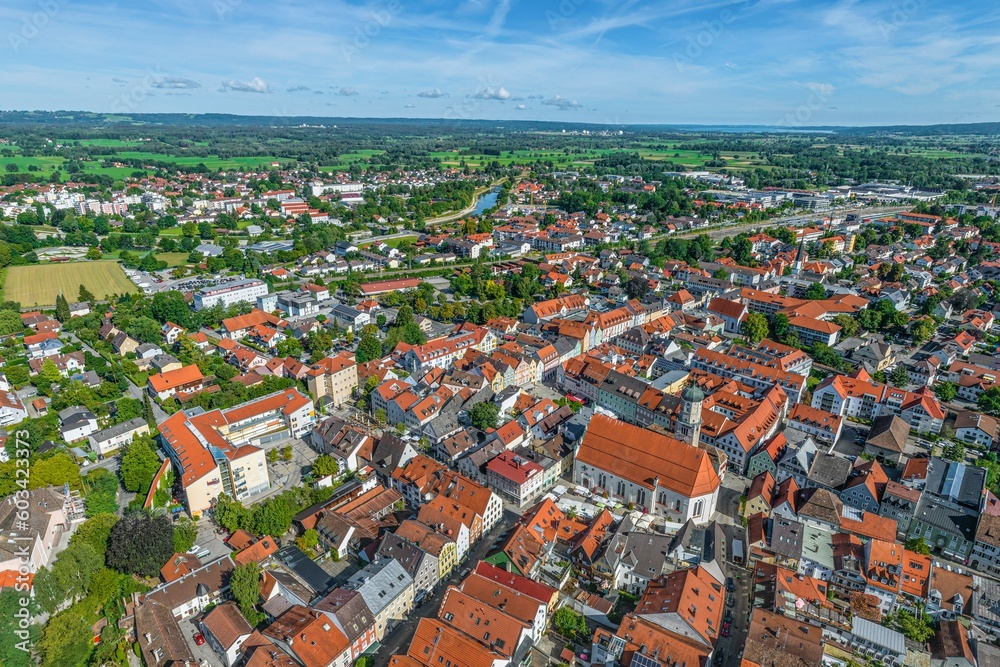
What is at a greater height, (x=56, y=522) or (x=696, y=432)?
(x=696, y=432)

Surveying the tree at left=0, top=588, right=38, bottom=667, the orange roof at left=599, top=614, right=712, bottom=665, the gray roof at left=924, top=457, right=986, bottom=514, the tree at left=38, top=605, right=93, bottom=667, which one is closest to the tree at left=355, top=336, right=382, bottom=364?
the tree at left=0, top=588, right=38, bottom=667

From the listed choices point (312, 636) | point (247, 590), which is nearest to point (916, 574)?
point (312, 636)

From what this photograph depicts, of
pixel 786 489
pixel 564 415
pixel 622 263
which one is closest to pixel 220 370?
pixel 564 415

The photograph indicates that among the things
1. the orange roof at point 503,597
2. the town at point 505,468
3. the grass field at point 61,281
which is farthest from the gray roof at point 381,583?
the grass field at point 61,281

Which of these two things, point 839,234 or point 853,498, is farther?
point 839,234

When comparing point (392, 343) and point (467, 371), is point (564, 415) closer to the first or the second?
point (467, 371)

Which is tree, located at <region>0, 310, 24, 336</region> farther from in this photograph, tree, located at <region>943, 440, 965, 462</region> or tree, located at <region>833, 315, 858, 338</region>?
tree, located at <region>833, 315, 858, 338</region>

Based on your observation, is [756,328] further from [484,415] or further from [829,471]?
[484,415]
